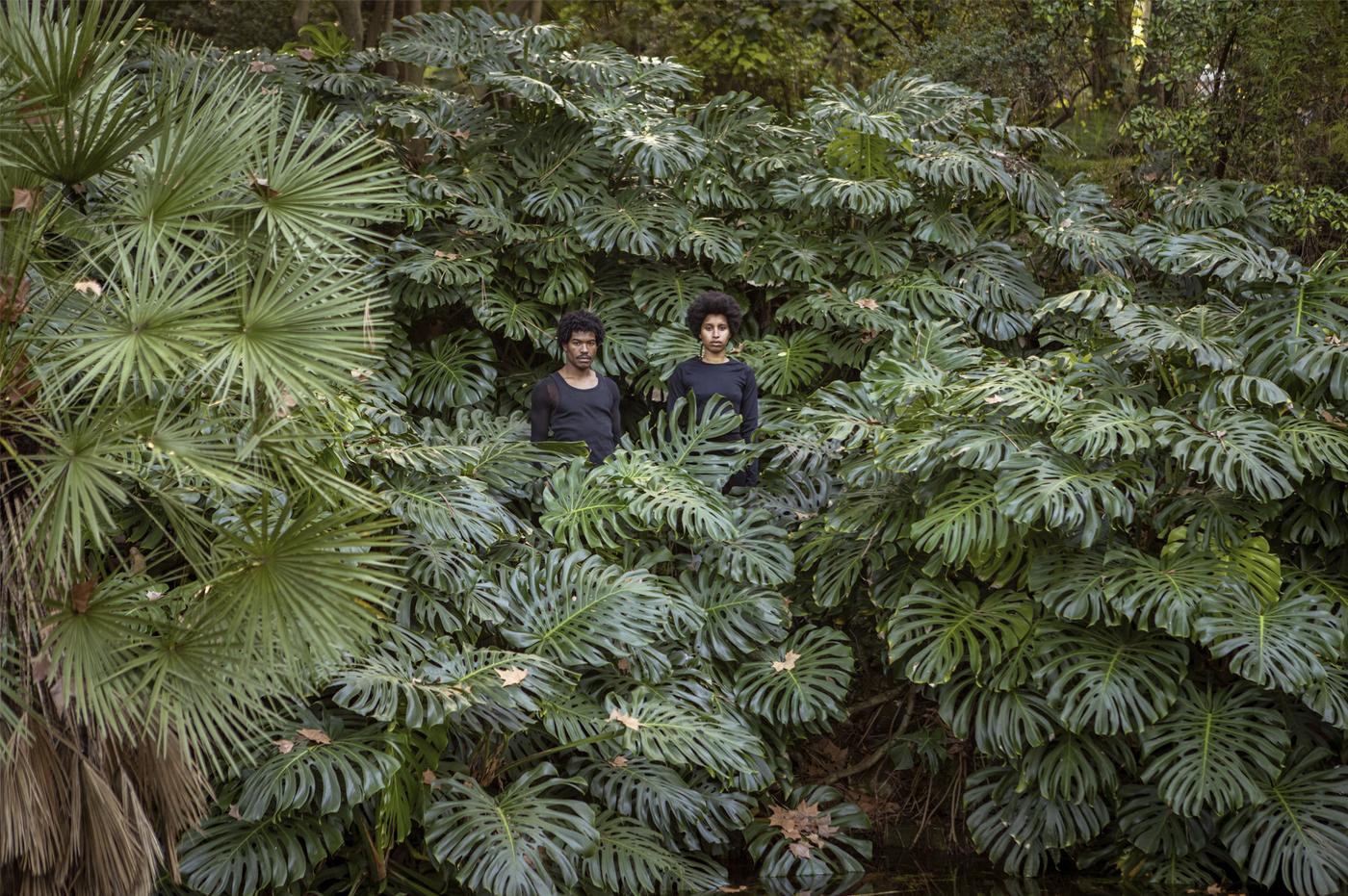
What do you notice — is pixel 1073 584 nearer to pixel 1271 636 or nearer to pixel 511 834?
pixel 1271 636

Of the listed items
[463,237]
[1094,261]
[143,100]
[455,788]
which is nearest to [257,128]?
[143,100]

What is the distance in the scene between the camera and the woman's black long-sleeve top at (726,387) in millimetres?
6074

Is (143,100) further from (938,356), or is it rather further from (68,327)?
(938,356)

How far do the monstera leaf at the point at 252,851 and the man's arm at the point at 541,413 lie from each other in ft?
6.78

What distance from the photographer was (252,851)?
420cm

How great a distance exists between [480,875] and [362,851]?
0.45m

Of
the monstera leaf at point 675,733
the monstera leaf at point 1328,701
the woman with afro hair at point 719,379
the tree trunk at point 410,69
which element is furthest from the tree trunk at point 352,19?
the monstera leaf at point 1328,701

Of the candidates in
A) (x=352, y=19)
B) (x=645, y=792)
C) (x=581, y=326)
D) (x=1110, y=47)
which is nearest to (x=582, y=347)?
(x=581, y=326)

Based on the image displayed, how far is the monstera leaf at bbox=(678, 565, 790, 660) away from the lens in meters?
5.43

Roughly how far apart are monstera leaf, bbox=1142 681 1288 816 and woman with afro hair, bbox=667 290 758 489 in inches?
84.3

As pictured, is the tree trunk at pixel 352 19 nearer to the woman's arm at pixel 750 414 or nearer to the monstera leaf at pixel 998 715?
the woman's arm at pixel 750 414

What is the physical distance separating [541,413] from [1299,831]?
3.31m

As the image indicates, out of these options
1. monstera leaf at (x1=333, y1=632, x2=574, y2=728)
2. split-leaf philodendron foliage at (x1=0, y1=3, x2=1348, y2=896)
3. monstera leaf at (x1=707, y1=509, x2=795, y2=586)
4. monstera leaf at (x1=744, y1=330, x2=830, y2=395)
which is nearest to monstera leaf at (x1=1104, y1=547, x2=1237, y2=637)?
split-leaf philodendron foliage at (x1=0, y1=3, x2=1348, y2=896)

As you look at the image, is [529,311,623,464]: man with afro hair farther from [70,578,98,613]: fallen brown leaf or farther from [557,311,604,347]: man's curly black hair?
[70,578,98,613]: fallen brown leaf
